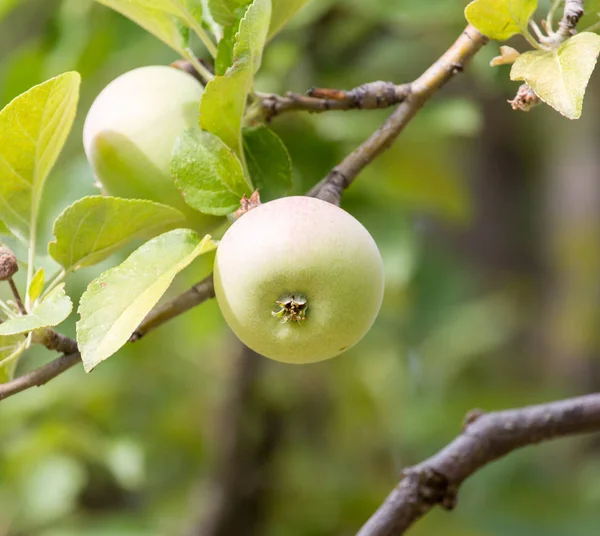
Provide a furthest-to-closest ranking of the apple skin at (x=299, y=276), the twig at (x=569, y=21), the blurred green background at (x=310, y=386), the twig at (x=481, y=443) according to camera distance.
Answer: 1. the blurred green background at (x=310, y=386)
2. the twig at (x=481, y=443)
3. the twig at (x=569, y=21)
4. the apple skin at (x=299, y=276)

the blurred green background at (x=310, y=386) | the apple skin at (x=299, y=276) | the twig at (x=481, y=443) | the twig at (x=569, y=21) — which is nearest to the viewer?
the apple skin at (x=299, y=276)

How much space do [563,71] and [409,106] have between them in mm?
151

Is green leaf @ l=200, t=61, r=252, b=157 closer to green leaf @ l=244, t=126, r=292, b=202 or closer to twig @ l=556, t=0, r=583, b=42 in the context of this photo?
green leaf @ l=244, t=126, r=292, b=202

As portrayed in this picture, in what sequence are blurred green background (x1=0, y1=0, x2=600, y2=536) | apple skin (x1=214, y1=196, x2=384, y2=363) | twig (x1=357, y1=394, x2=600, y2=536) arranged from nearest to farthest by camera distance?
apple skin (x1=214, y1=196, x2=384, y2=363) < twig (x1=357, y1=394, x2=600, y2=536) < blurred green background (x1=0, y1=0, x2=600, y2=536)

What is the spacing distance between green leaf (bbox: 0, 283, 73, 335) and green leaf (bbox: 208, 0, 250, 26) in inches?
9.7

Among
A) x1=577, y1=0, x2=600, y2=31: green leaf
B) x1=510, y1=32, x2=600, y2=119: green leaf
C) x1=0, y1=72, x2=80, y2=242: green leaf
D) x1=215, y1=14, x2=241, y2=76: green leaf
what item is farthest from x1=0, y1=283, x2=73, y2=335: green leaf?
x1=577, y1=0, x2=600, y2=31: green leaf

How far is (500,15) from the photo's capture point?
0.61 m

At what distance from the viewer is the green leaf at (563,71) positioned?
55 centimetres

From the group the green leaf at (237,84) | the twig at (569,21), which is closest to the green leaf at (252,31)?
the green leaf at (237,84)

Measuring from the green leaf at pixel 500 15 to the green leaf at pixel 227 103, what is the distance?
0.54ft

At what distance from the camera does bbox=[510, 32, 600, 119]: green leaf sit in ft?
1.80

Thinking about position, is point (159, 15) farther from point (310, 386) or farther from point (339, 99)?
point (310, 386)

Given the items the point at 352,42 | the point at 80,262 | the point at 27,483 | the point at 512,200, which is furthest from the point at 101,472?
the point at 512,200

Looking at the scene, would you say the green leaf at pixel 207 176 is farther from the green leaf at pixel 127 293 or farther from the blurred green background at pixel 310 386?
the blurred green background at pixel 310 386
